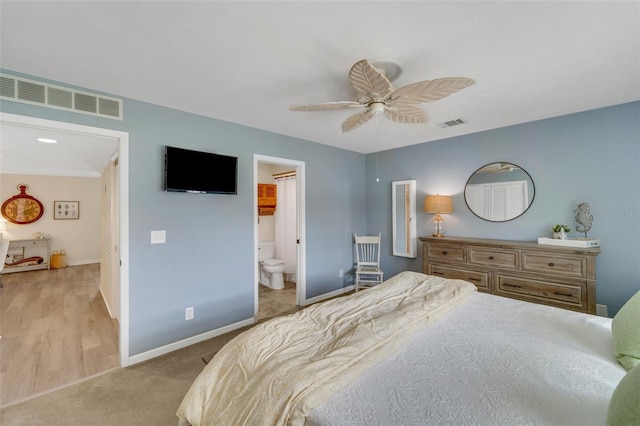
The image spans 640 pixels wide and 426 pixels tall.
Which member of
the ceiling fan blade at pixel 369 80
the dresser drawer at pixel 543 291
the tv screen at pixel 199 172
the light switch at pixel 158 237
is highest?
the ceiling fan blade at pixel 369 80


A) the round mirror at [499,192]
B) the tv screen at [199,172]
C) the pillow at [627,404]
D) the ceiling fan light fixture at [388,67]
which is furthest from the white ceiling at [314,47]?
the pillow at [627,404]

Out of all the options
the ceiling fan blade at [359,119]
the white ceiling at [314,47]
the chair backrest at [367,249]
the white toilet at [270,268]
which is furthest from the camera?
the white toilet at [270,268]

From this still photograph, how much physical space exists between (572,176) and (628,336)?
91.4 inches

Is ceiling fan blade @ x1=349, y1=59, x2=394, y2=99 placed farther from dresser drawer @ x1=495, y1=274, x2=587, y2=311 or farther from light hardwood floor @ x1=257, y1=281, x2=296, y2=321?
light hardwood floor @ x1=257, y1=281, x2=296, y2=321

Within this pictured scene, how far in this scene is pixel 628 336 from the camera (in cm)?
126

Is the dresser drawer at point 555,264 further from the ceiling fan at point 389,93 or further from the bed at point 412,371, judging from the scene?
the ceiling fan at point 389,93

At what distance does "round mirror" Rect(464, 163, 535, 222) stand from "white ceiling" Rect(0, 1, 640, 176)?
93 cm

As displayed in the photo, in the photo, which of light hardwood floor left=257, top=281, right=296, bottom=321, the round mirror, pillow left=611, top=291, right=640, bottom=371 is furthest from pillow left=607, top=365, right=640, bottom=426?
light hardwood floor left=257, top=281, right=296, bottom=321

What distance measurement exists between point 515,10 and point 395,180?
3068 mm

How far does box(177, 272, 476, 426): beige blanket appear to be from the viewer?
3.35ft

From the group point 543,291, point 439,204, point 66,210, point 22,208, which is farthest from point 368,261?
point 22,208

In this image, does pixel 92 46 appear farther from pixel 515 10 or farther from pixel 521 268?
pixel 521 268

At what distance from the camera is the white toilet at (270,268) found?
4623 millimetres

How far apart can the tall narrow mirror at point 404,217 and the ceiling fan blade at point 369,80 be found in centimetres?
260
